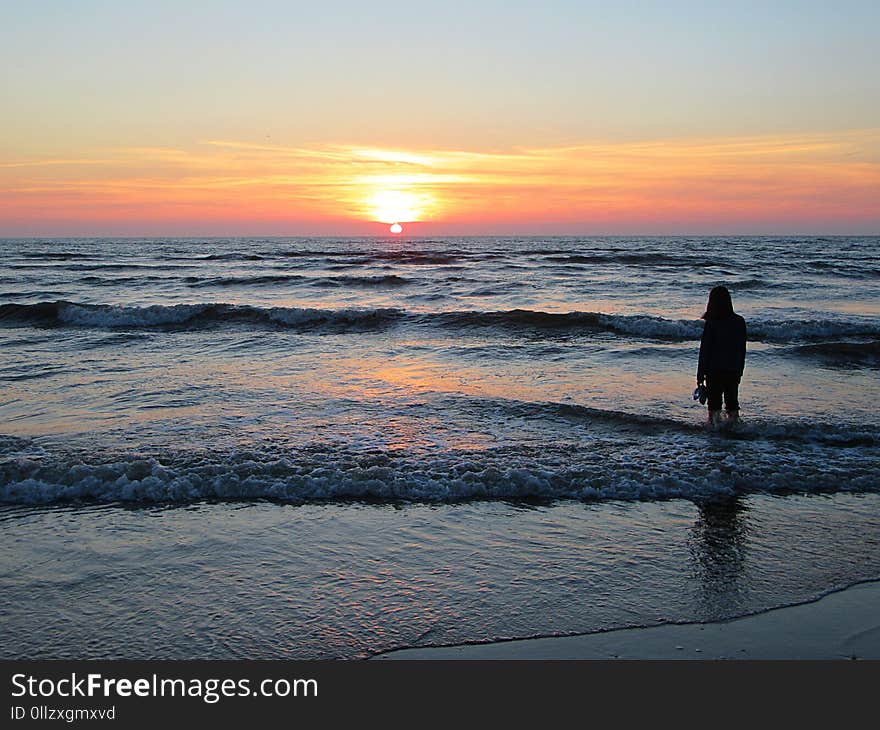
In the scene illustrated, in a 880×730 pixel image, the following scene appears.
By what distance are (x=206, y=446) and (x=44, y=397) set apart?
4.03 m

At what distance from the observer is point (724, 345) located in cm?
890

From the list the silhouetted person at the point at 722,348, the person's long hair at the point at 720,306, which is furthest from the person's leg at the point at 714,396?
the person's long hair at the point at 720,306

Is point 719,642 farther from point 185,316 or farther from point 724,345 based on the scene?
point 185,316

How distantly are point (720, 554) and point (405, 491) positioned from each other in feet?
8.96

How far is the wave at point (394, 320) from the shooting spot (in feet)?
63.3

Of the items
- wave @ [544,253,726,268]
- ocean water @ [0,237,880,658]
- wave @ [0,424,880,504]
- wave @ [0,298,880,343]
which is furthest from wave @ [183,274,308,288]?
wave @ [0,424,880,504]

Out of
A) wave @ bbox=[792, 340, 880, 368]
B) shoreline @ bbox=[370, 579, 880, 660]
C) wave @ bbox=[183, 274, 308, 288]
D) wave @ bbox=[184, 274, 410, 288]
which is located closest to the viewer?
shoreline @ bbox=[370, 579, 880, 660]

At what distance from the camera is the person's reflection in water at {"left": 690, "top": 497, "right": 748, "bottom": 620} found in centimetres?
473

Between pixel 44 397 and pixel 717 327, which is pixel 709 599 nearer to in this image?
pixel 717 327

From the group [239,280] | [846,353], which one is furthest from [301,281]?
[846,353]

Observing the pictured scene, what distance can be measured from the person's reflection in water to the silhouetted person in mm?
2469

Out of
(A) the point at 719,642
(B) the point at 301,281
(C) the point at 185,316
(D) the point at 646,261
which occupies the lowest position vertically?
(A) the point at 719,642

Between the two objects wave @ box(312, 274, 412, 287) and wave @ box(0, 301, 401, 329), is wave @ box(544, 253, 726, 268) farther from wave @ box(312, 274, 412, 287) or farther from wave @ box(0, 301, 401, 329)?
wave @ box(0, 301, 401, 329)
